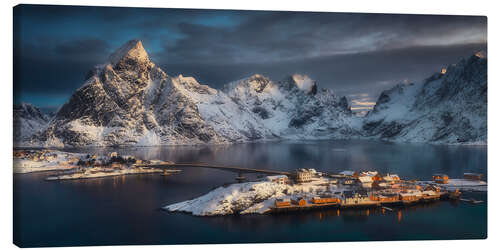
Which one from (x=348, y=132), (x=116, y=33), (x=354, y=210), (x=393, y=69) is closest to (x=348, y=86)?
(x=393, y=69)

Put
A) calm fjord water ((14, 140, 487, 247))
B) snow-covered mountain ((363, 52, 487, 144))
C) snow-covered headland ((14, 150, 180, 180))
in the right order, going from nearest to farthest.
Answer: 1. calm fjord water ((14, 140, 487, 247))
2. snow-covered mountain ((363, 52, 487, 144))
3. snow-covered headland ((14, 150, 180, 180))

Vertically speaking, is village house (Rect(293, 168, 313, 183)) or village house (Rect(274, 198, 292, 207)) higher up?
village house (Rect(293, 168, 313, 183))

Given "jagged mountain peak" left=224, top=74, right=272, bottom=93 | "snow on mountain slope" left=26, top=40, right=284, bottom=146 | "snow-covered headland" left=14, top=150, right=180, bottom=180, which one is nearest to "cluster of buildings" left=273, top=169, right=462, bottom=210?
"jagged mountain peak" left=224, top=74, right=272, bottom=93

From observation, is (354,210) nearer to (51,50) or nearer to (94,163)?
(51,50)

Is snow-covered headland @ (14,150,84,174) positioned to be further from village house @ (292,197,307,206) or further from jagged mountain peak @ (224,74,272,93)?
village house @ (292,197,307,206)

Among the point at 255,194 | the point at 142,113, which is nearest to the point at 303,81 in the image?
the point at 255,194
